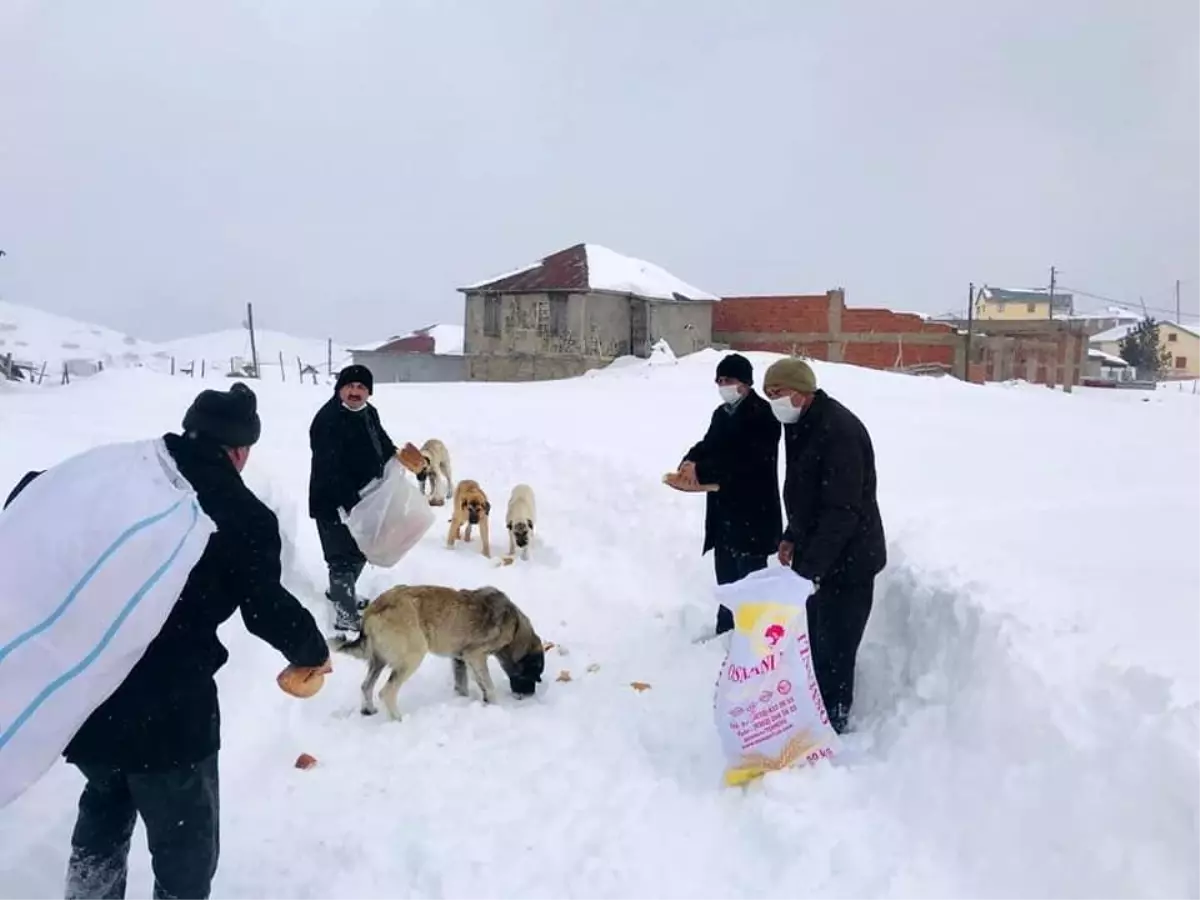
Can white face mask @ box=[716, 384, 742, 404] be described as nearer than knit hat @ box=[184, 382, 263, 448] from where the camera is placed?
No

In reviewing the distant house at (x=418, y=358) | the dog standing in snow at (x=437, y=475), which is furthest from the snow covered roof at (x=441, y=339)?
the dog standing in snow at (x=437, y=475)

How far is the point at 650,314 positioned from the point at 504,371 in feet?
20.3

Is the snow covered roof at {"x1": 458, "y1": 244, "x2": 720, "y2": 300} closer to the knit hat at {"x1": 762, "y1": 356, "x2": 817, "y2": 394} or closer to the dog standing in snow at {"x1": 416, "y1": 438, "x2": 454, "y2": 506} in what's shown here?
the dog standing in snow at {"x1": 416, "y1": 438, "x2": 454, "y2": 506}

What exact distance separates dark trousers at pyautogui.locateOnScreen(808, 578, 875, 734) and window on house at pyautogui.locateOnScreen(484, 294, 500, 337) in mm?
31518

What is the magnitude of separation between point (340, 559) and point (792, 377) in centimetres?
368

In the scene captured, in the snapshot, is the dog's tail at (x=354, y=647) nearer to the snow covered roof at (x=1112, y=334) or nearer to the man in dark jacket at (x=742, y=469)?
the man in dark jacket at (x=742, y=469)

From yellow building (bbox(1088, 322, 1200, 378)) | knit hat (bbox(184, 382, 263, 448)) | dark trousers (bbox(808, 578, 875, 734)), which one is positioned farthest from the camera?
yellow building (bbox(1088, 322, 1200, 378))

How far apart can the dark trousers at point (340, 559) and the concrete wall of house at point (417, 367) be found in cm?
3785

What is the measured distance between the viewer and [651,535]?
9.96 meters

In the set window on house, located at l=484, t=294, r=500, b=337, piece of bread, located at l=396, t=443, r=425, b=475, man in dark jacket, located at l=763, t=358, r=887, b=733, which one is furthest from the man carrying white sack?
window on house, located at l=484, t=294, r=500, b=337

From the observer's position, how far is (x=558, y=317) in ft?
111

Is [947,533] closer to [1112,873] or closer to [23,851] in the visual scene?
[1112,873]

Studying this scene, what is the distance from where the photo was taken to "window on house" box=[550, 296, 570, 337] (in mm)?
33688

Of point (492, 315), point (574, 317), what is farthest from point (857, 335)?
point (492, 315)
